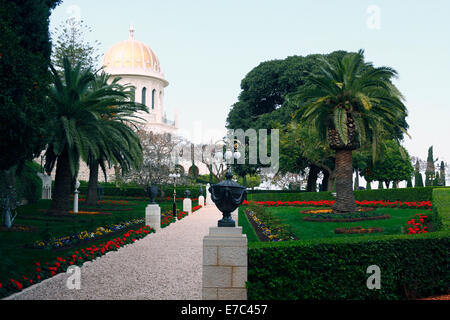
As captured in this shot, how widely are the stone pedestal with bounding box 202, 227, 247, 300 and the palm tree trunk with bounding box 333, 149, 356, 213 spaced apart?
11922 mm

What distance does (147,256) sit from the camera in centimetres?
1097

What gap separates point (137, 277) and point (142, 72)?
54903mm

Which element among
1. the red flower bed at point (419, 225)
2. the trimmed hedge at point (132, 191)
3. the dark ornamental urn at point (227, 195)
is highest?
the dark ornamental urn at point (227, 195)

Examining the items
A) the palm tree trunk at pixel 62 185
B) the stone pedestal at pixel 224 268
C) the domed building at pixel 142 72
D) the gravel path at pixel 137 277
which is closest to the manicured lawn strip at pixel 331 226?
the gravel path at pixel 137 277

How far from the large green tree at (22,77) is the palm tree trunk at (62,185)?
11.0 feet

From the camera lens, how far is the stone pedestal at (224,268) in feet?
22.0

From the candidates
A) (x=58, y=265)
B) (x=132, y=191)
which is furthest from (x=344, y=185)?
(x=132, y=191)

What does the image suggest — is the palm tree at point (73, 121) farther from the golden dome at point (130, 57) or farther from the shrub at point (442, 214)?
the golden dome at point (130, 57)

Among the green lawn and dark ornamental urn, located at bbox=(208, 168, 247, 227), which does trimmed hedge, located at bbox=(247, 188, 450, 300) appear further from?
the green lawn

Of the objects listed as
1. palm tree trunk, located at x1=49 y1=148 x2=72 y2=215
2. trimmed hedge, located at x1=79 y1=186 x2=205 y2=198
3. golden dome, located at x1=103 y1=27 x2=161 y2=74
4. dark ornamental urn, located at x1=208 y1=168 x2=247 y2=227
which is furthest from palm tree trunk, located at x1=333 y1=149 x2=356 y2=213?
golden dome, located at x1=103 y1=27 x2=161 y2=74

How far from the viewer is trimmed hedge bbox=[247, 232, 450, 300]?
681cm

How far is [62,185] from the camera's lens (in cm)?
1875

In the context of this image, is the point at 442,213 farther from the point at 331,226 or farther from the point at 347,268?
the point at 331,226

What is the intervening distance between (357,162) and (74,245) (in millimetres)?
28407
